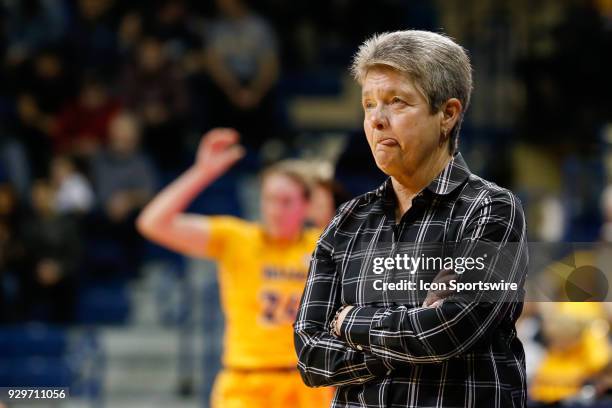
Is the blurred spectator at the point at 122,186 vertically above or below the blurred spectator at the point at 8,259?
above

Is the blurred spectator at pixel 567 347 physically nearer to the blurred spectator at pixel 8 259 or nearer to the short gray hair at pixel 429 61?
the short gray hair at pixel 429 61

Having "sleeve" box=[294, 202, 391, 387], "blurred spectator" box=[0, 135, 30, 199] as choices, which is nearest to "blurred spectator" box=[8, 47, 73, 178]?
"blurred spectator" box=[0, 135, 30, 199]

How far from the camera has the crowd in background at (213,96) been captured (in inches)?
390

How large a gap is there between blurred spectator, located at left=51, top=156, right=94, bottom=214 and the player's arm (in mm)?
4888

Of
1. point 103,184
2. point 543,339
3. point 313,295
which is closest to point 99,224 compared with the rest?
point 103,184

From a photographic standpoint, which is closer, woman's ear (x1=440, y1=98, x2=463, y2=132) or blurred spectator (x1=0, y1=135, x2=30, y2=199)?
woman's ear (x1=440, y1=98, x2=463, y2=132)

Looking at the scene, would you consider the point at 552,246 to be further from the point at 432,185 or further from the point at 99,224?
the point at 99,224

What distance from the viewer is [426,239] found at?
2500 mm

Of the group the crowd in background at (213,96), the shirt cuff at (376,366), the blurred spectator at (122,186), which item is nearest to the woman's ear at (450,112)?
the shirt cuff at (376,366)

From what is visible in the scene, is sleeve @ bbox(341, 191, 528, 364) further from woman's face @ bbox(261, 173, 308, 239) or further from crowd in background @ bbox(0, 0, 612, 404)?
crowd in background @ bbox(0, 0, 612, 404)

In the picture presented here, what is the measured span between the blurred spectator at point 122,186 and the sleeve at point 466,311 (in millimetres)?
7400

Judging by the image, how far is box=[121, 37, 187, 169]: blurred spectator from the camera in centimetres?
1071

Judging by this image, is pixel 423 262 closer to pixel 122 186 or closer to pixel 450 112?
pixel 450 112

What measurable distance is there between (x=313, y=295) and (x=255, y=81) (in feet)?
28.3
